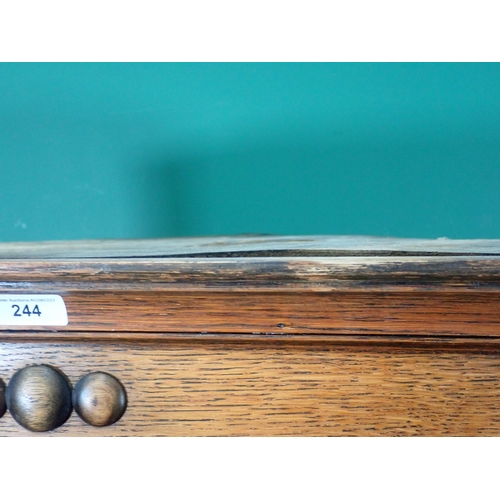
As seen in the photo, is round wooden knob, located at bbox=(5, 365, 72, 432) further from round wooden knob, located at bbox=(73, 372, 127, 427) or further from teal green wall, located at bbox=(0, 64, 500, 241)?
teal green wall, located at bbox=(0, 64, 500, 241)

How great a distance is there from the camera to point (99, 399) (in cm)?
46

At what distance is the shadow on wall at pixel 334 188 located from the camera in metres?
1.12

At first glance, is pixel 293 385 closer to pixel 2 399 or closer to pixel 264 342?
pixel 264 342

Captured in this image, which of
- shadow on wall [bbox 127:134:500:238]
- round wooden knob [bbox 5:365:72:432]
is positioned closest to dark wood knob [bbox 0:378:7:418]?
round wooden knob [bbox 5:365:72:432]

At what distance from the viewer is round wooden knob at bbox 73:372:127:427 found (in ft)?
1.50

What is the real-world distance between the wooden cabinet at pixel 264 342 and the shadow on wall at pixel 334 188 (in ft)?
2.14

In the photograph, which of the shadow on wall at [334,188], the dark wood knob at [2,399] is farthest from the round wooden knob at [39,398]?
the shadow on wall at [334,188]

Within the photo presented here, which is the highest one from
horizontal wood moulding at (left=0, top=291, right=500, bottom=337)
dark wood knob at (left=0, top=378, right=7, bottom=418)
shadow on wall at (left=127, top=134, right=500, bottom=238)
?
shadow on wall at (left=127, top=134, right=500, bottom=238)

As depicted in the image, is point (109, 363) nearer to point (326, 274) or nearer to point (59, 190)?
point (326, 274)

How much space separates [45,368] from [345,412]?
254 millimetres

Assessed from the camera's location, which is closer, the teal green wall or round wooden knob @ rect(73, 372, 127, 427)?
round wooden knob @ rect(73, 372, 127, 427)

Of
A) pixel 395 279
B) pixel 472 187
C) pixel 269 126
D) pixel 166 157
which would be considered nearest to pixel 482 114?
pixel 472 187

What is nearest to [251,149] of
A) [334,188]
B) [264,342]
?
[334,188]

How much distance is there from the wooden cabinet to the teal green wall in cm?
66
